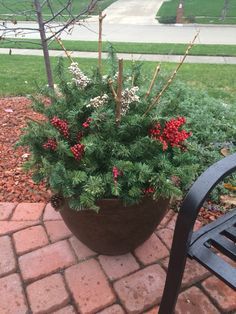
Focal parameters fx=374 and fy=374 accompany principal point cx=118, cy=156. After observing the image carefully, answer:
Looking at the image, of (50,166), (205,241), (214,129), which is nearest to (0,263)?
(50,166)

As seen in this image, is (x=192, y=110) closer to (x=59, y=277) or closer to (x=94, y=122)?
(x=94, y=122)

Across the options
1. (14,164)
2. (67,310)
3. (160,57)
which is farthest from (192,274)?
(160,57)

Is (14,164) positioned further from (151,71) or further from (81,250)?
(151,71)

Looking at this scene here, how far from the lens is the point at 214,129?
3330 millimetres

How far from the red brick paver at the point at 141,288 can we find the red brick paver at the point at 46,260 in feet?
1.16

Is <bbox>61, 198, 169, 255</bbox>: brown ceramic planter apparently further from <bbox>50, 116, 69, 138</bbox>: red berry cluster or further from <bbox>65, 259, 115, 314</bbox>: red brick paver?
<bbox>50, 116, 69, 138</bbox>: red berry cluster

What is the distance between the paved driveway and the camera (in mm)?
17737

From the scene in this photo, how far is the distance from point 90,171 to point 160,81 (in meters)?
0.91

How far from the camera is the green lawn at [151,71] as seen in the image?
17.0ft

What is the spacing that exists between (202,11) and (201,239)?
771 inches

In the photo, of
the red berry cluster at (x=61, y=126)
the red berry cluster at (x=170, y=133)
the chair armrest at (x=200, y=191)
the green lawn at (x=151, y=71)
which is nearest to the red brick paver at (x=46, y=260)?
the red berry cluster at (x=61, y=126)

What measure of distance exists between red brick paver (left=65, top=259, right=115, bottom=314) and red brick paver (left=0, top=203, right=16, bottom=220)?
0.67 meters

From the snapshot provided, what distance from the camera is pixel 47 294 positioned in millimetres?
2012

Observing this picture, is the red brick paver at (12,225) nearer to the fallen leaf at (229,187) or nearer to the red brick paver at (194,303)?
the red brick paver at (194,303)
